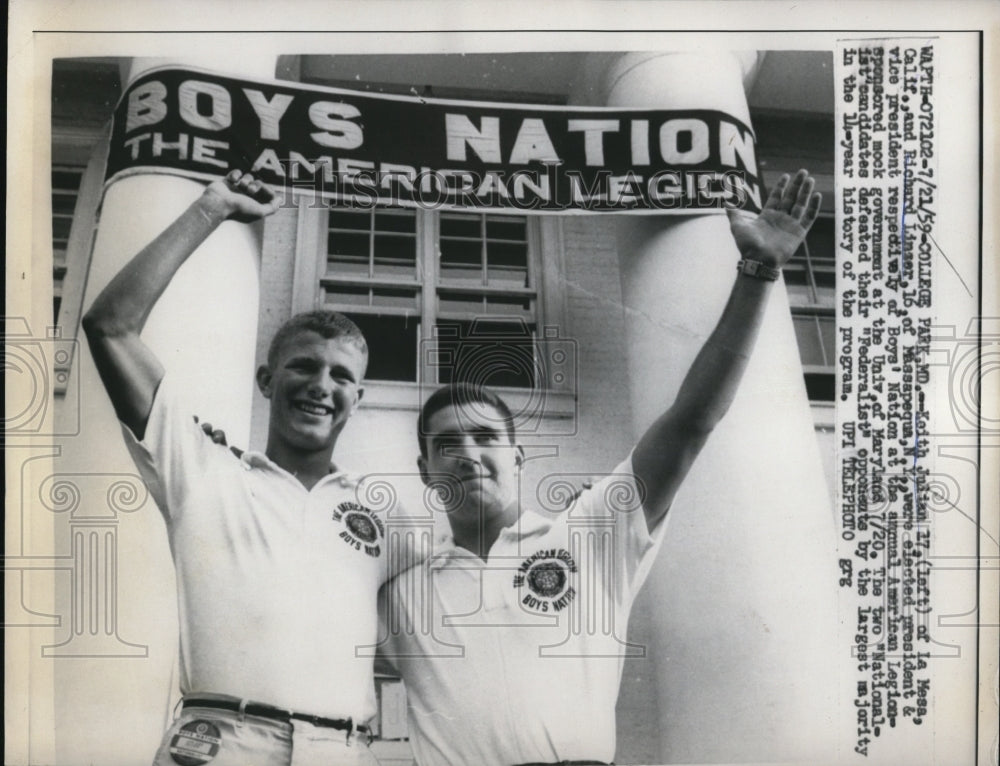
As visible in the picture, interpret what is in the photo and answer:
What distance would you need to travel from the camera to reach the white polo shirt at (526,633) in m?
3.15

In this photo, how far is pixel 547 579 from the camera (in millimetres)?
3203

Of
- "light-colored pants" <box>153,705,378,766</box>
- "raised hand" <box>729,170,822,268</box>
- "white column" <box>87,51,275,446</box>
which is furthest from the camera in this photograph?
"raised hand" <box>729,170,822,268</box>

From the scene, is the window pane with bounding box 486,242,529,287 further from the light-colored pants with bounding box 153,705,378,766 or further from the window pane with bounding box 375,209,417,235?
the light-colored pants with bounding box 153,705,378,766

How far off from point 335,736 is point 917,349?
1.99m

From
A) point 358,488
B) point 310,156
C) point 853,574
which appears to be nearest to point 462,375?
point 358,488

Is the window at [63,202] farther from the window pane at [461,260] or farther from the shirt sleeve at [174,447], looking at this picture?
the window pane at [461,260]

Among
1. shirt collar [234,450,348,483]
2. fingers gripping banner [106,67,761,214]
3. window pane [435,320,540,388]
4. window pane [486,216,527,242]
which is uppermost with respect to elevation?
fingers gripping banner [106,67,761,214]

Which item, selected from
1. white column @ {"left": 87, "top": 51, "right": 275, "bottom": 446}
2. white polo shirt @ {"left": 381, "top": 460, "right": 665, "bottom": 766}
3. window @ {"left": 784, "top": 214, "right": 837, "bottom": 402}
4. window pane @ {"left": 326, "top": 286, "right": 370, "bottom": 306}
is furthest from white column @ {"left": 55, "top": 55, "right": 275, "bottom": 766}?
window @ {"left": 784, "top": 214, "right": 837, "bottom": 402}

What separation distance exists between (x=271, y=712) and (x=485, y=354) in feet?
3.77

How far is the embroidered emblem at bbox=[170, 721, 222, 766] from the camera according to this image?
10.1ft

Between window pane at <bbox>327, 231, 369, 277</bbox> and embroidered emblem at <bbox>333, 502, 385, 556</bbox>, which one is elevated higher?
window pane at <bbox>327, 231, 369, 277</bbox>

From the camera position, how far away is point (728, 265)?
3291 millimetres

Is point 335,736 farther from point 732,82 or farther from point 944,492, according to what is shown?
point 732,82

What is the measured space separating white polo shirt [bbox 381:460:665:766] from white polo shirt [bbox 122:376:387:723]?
0.42ft
